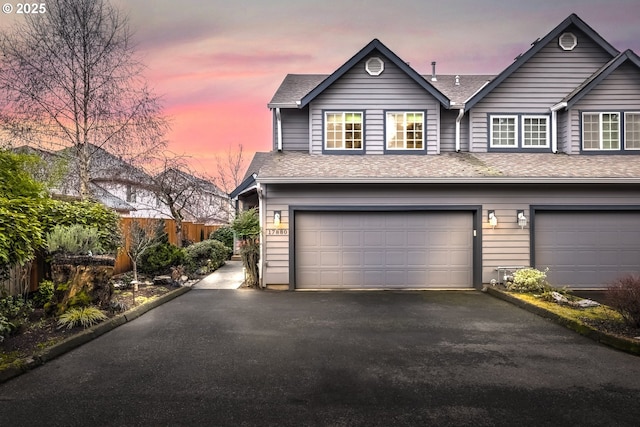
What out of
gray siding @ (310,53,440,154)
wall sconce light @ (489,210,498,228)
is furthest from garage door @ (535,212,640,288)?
gray siding @ (310,53,440,154)

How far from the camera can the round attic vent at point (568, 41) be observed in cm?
1280

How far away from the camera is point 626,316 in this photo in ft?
21.2

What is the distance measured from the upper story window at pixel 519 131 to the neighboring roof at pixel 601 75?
881mm

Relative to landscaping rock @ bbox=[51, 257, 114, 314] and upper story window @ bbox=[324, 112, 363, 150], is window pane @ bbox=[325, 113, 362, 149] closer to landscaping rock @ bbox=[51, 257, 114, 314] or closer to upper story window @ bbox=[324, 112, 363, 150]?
upper story window @ bbox=[324, 112, 363, 150]

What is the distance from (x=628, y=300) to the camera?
6.19 meters

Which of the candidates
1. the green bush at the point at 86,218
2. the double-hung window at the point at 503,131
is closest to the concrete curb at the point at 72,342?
the green bush at the point at 86,218

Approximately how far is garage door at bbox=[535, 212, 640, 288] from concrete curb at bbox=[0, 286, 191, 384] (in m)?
10.5

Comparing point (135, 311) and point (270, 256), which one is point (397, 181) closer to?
point (270, 256)

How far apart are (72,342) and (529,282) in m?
9.86

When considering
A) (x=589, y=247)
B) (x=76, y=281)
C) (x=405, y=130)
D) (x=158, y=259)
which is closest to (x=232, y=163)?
(x=158, y=259)

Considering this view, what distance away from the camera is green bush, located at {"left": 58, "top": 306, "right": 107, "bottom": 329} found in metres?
6.36

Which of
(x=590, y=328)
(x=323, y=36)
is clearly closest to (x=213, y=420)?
(x=590, y=328)

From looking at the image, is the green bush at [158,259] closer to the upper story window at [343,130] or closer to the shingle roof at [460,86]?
the upper story window at [343,130]

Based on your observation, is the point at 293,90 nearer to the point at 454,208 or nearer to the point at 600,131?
the point at 454,208
